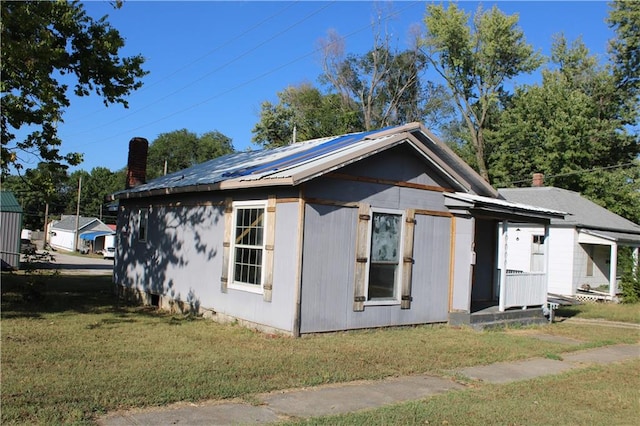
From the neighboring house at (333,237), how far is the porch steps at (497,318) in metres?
0.07

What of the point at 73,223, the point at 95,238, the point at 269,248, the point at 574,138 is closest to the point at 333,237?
the point at 269,248

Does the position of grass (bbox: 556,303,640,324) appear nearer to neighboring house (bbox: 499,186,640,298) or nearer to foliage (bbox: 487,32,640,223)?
neighboring house (bbox: 499,186,640,298)

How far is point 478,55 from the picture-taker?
40125mm

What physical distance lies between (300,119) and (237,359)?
35529mm

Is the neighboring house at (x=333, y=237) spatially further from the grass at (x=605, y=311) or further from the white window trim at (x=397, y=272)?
the grass at (x=605, y=311)

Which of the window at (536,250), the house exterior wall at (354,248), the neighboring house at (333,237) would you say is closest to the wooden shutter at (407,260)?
the neighboring house at (333,237)

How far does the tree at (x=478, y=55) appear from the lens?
128 feet

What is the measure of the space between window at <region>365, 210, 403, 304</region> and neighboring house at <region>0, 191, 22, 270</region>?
22937 millimetres

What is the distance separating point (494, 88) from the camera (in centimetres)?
4062

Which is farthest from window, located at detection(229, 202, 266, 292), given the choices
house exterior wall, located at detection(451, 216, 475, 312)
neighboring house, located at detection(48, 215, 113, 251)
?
neighboring house, located at detection(48, 215, 113, 251)

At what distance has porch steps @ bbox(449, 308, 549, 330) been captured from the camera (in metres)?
12.2

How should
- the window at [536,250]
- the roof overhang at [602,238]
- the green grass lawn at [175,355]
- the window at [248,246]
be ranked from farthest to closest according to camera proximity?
the window at [536,250], the roof overhang at [602,238], the window at [248,246], the green grass lawn at [175,355]

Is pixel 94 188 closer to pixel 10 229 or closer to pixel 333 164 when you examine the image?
pixel 10 229

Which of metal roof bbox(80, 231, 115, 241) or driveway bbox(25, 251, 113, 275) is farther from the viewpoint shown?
metal roof bbox(80, 231, 115, 241)
